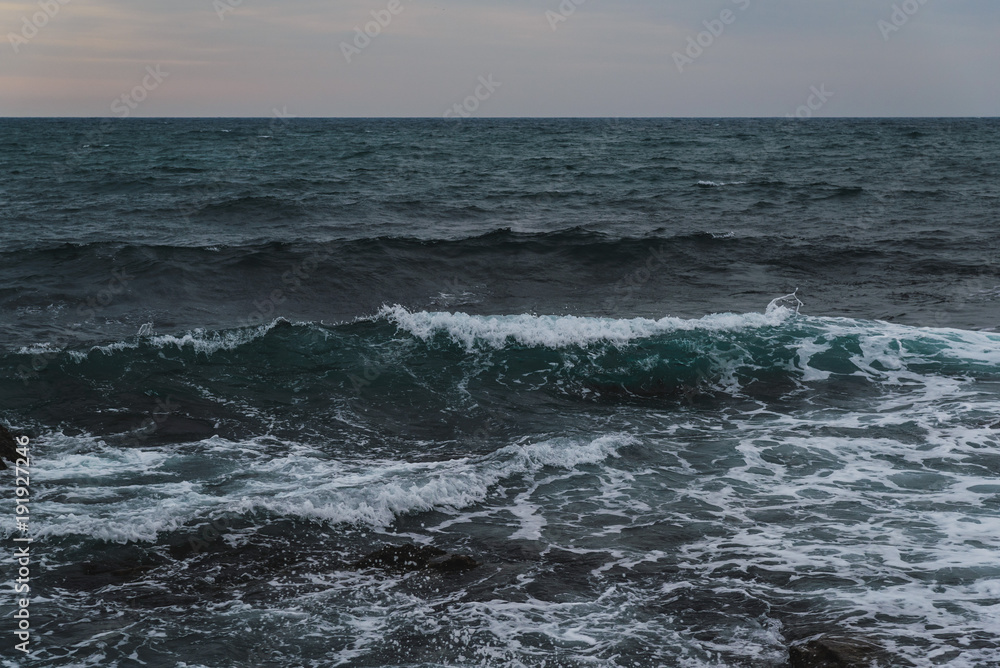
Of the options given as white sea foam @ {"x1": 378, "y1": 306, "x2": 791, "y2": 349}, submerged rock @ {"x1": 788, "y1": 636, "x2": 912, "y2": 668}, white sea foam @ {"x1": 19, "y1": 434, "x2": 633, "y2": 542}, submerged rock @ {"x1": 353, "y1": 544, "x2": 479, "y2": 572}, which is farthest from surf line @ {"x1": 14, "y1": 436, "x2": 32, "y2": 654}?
white sea foam @ {"x1": 378, "y1": 306, "x2": 791, "y2": 349}

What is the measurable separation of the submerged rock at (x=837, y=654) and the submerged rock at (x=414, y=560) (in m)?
2.60

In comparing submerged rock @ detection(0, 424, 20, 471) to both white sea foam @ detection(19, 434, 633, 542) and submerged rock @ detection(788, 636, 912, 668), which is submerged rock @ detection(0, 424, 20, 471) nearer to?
white sea foam @ detection(19, 434, 633, 542)

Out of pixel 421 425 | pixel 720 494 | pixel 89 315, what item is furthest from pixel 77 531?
pixel 89 315

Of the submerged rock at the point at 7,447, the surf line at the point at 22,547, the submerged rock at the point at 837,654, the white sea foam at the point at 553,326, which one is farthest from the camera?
the white sea foam at the point at 553,326

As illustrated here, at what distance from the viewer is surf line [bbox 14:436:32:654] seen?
5938mm

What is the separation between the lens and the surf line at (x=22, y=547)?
19.5 feet

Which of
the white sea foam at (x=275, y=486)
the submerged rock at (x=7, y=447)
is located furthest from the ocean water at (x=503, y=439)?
the submerged rock at (x=7, y=447)

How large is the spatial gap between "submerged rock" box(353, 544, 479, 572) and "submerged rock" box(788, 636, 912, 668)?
2.60m

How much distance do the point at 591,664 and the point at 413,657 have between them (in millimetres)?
1207

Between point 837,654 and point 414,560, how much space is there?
10.8ft

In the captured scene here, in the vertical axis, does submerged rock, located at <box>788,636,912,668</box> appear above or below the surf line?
above

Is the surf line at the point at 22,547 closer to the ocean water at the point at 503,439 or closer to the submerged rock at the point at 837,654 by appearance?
the ocean water at the point at 503,439

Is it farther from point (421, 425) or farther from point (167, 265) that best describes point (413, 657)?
point (167, 265)

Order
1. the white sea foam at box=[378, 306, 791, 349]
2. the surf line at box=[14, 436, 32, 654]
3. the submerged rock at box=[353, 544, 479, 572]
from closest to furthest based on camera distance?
the surf line at box=[14, 436, 32, 654], the submerged rock at box=[353, 544, 479, 572], the white sea foam at box=[378, 306, 791, 349]
